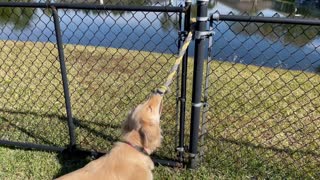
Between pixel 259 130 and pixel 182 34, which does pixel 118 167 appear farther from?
pixel 259 130

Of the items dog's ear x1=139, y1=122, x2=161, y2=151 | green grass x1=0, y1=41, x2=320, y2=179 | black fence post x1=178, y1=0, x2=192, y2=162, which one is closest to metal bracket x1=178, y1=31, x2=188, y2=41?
black fence post x1=178, y1=0, x2=192, y2=162

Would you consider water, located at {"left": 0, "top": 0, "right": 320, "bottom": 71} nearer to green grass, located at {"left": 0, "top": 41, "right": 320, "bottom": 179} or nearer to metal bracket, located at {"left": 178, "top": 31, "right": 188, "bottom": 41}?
metal bracket, located at {"left": 178, "top": 31, "right": 188, "bottom": 41}

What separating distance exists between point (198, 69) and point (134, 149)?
3.15 ft

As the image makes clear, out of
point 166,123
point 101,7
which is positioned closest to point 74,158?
point 166,123

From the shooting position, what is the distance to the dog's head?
9.03 ft

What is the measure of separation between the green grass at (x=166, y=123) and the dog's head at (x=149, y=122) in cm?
111

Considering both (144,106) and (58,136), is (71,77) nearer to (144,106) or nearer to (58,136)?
(58,136)

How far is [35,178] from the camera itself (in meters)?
3.79

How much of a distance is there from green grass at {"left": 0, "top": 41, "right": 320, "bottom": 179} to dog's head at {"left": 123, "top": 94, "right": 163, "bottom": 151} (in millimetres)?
1112

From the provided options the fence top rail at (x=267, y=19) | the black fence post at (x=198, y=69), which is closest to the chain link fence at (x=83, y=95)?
the black fence post at (x=198, y=69)

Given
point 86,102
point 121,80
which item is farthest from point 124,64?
point 86,102

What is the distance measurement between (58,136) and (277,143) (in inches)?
108

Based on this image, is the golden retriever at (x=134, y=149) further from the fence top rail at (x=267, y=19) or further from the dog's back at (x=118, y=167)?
the fence top rail at (x=267, y=19)

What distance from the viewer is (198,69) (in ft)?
10.7
